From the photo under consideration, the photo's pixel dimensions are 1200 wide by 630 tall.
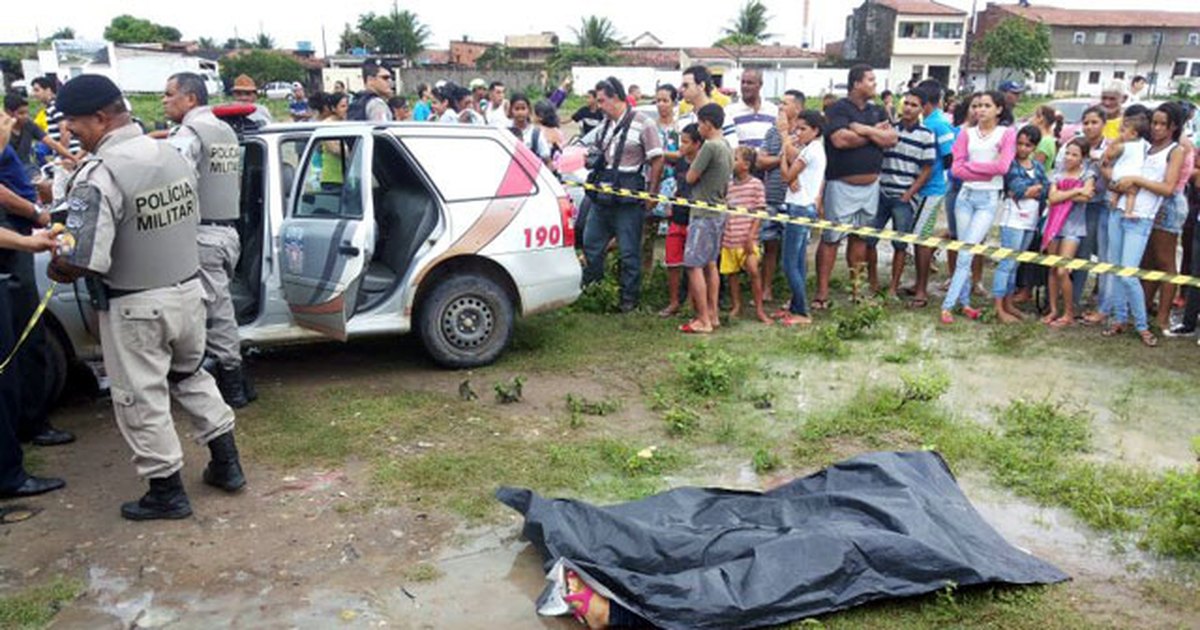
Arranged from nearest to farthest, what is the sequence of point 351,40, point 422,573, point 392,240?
point 422,573 → point 392,240 → point 351,40

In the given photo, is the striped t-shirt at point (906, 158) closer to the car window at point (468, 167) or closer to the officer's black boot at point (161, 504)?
the car window at point (468, 167)

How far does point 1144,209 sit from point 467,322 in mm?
5416

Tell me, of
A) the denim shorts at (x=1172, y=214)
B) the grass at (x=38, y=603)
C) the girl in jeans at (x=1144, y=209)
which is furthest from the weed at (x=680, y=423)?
the denim shorts at (x=1172, y=214)

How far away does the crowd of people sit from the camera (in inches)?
289

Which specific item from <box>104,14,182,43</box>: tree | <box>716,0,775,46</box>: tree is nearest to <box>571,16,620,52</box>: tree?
<box>716,0,775,46</box>: tree

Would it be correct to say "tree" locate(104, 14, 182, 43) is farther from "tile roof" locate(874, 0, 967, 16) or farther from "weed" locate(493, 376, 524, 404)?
"weed" locate(493, 376, 524, 404)

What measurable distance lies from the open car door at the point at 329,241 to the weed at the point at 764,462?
286 centimetres

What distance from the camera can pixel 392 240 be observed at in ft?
22.1

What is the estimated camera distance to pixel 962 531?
12.6ft

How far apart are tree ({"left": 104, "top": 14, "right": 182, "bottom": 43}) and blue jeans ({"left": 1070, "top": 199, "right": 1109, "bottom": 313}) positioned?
8975cm

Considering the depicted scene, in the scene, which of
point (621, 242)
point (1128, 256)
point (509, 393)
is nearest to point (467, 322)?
point (509, 393)

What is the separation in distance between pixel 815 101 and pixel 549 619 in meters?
46.7

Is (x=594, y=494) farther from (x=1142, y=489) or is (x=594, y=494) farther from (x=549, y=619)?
(x=1142, y=489)

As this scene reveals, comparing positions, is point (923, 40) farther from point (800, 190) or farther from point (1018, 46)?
point (800, 190)
